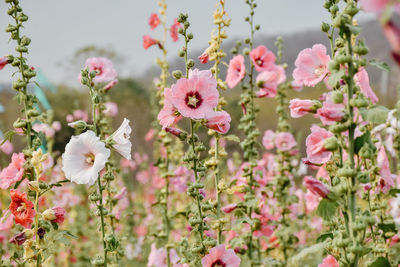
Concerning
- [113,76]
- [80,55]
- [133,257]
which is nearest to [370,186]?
[113,76]

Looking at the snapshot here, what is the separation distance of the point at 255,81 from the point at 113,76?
800mm

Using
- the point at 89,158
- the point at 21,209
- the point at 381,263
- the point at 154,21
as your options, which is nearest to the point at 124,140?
the point at 89,158

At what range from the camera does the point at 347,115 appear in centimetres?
120

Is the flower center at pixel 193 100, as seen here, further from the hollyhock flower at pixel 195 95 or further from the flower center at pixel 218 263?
the flower center at pixel 218 263

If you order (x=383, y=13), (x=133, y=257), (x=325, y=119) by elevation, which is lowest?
(x=133, y=257)

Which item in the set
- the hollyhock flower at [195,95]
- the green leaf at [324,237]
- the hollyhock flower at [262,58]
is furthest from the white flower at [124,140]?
the hollyhock flower at [262,58]

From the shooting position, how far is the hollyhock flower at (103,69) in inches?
96.2

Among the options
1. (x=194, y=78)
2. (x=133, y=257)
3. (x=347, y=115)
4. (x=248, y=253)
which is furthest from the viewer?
(x=133, y=257)

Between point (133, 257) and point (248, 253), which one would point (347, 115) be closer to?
point (248, 253)

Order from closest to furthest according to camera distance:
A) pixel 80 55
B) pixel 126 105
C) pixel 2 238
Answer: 1. pixel 2 238
2. pixel 126 105
3. pixel 80 55

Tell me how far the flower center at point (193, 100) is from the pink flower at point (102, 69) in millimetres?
934

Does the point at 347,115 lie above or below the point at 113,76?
below

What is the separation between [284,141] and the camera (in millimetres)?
2945

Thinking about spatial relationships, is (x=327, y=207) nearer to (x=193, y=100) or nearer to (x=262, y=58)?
(x=193, y=100)
